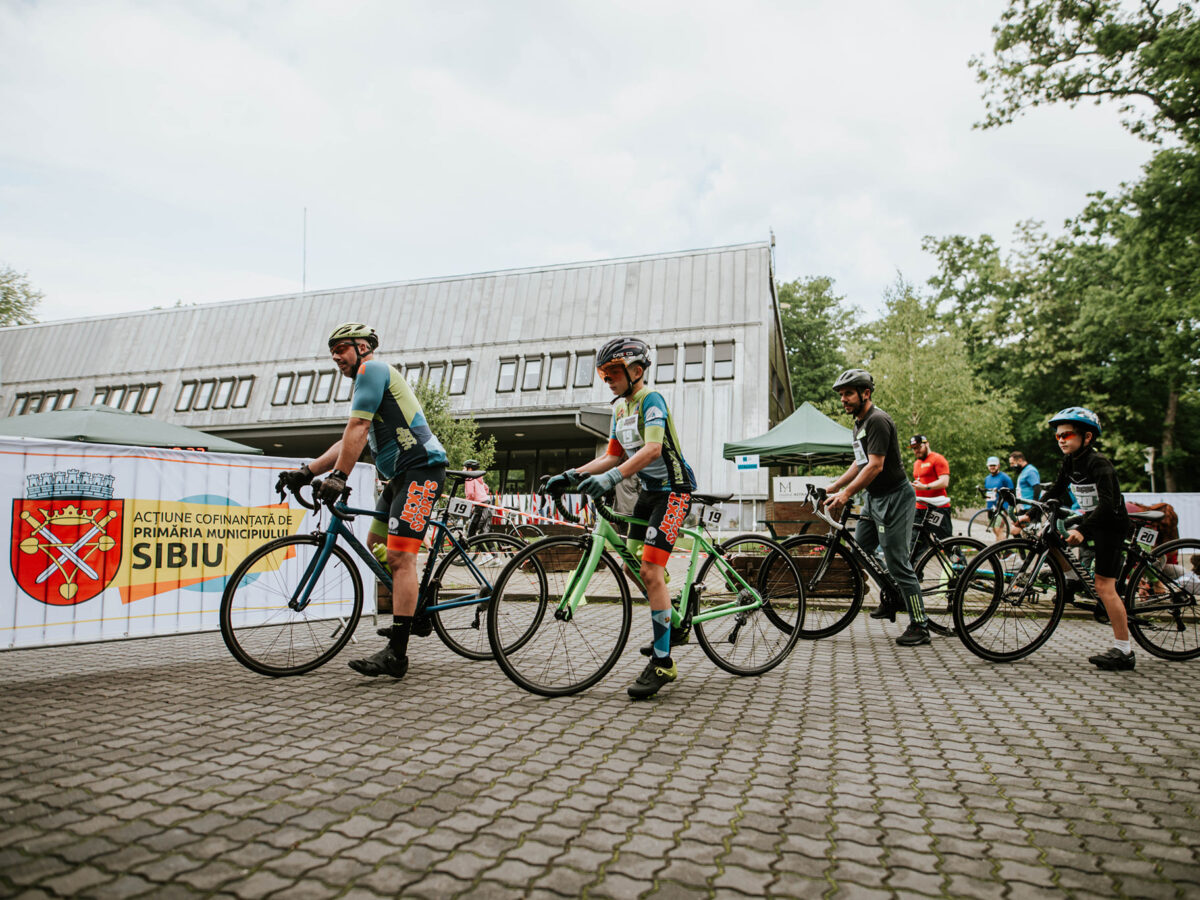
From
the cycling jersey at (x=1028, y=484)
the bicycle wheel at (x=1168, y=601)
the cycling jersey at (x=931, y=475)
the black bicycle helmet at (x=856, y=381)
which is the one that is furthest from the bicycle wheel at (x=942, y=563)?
the cycling jersey at (x=1028, y=484)

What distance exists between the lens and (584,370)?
1276 inches

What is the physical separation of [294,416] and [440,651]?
3413 centimetres

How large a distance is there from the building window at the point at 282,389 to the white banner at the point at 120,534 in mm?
33066

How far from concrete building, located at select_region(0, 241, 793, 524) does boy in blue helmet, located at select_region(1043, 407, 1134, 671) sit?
823 inches

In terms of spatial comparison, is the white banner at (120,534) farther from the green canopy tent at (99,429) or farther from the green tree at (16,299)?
the green tree at (16,299)

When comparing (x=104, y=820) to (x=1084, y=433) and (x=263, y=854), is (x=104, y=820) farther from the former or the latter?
(x=1084, y=433)

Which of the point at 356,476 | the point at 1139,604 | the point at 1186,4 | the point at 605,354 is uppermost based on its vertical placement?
the point at 1186,4

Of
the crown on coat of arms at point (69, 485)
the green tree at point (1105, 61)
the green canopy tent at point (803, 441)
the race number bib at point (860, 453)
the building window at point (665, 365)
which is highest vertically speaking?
the green tree at point (1105, 61)

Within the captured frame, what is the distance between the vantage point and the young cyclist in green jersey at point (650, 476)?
4.31 m

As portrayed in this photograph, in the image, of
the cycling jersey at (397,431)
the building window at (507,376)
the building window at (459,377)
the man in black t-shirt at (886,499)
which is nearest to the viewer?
the cycling jersey at (397,431)

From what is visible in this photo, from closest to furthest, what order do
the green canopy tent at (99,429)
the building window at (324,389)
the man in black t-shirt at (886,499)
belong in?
the man in black t-shirt at (886,499) → the green canopy tent at (99,429) → the building window at (324,389)

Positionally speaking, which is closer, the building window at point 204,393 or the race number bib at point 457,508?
the race number bib at point 457,508

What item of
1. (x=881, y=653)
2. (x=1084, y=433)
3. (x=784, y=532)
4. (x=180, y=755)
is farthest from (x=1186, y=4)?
(x=180, y=755)

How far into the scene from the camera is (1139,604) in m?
5.61
